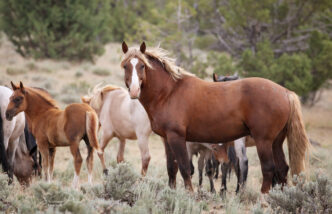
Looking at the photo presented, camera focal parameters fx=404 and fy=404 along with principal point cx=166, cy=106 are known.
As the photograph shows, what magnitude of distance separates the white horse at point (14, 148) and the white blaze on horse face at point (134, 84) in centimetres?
220

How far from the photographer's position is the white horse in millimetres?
6156

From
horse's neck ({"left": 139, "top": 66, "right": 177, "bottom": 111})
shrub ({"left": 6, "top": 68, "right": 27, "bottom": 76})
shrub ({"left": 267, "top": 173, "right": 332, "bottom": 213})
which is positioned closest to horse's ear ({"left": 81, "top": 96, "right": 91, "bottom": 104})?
horse's neck ({"left": 139, "top": 66, "right": 177, "bottom": 111})

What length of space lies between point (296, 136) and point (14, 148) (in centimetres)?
429

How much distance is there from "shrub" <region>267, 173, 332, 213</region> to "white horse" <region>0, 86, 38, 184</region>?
375 centimetres

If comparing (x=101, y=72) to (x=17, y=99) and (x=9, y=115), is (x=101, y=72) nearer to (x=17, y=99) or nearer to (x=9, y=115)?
(x=17, y=99)

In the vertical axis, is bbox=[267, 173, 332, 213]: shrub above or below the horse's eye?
below

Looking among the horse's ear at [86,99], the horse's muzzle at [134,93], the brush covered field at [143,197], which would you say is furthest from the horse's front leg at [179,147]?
the horse's ear at [86,99]

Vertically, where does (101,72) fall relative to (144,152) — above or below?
above

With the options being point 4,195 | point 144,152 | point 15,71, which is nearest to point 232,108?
point 144,152

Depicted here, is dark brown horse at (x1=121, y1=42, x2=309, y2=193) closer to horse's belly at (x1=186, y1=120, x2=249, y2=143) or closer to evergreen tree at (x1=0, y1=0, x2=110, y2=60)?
horse's belly at (x1=186, y1=120, x2=249, y2=143)

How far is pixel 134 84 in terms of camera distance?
197 inches

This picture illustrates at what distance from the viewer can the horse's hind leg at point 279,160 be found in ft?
18.4

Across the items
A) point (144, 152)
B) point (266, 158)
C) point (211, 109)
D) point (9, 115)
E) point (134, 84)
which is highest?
point (134, 84)

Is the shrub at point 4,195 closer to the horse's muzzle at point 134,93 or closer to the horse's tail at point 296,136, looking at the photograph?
the horse's muzzle at point 134,93
